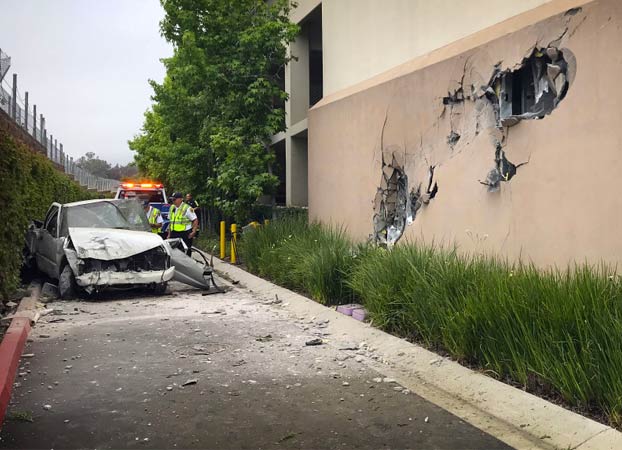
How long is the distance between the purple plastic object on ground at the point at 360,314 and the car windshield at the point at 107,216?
502 centimetres

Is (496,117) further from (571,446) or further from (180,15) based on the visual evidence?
(180,15)

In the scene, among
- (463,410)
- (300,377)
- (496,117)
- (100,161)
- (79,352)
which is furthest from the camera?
(100,161)

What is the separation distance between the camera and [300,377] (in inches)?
220

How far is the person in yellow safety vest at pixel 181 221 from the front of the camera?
12977 mm

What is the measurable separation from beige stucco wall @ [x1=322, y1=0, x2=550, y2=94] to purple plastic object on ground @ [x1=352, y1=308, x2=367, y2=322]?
469cm

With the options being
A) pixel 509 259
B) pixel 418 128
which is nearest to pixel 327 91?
pixel 418 128

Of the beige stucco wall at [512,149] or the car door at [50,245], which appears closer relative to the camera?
the beige stucco wall at [512,149]

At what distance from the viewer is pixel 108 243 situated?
31.5 feet

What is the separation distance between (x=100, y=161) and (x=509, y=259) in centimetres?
12850

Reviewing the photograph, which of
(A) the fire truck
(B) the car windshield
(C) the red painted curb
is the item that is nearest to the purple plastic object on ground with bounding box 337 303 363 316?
(C) the red painted curb

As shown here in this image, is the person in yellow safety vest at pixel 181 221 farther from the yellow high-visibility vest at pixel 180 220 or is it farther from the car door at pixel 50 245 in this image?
the car door at pixel 50 245

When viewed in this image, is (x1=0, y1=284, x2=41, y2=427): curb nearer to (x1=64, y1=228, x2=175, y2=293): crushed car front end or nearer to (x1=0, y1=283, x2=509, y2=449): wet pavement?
(x1=0, y1=283, x2=509, y2=449): wet pavement

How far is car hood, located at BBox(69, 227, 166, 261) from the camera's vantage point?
9445 millimetres

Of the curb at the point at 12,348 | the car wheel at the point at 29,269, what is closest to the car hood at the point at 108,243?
the curb at the point at 12,348
